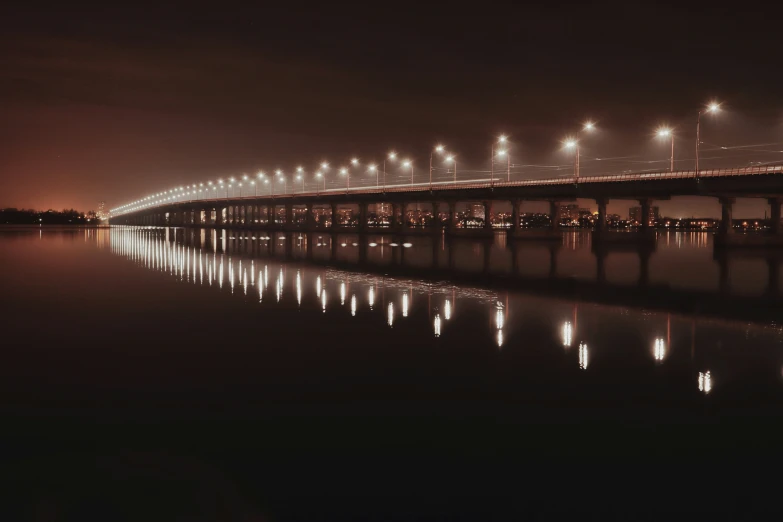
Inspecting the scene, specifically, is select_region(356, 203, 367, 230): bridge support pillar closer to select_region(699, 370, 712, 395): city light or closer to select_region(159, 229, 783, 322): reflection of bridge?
select_region(159, 229, 783, 322): reflection of bridge

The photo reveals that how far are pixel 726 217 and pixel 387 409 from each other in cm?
6977

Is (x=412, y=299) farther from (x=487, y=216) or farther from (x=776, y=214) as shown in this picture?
(x=487, y=216)

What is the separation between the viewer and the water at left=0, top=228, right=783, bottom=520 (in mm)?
7051

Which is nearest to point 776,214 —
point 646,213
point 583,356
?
point 646,213

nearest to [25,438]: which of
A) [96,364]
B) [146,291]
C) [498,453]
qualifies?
[96,364]

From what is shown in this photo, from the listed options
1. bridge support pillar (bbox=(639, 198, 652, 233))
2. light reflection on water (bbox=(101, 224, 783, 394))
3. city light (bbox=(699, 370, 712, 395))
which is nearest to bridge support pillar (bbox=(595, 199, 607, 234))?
bridge support pillar (bbox=(639, 198, 652, 233))

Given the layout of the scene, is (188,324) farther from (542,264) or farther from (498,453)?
(542,264)

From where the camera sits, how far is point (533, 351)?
1441 cm

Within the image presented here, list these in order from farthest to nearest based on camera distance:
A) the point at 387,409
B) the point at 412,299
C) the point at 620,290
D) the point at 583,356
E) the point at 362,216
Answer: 1. the point at 362,216
2. the point at 620,290
3. the point at 412,299
4. the point at 583,356
5. the point at 387,409

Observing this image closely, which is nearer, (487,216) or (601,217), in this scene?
(601,217)

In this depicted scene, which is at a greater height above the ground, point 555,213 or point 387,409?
point 555,213

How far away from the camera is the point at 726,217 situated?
68562 mm

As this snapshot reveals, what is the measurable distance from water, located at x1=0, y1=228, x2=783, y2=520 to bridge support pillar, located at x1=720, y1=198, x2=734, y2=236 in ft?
169

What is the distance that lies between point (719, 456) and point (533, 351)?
641 cm
